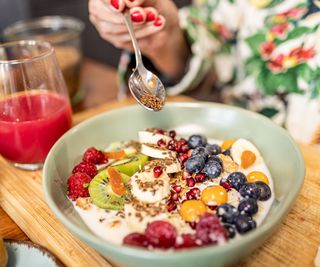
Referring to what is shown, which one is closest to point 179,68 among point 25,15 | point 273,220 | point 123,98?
point 123,98

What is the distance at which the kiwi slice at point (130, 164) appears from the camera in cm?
91

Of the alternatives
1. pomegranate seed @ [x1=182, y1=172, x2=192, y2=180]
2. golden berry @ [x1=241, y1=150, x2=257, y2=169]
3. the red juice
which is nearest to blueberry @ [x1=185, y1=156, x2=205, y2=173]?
pomegranate seed @ [x1=182, y1=172, x2=192, y2=180]

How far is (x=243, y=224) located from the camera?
0.71 meters

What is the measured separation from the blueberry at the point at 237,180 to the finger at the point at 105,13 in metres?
0.52

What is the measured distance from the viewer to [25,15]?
236cm

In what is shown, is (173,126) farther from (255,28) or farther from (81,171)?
(255,28)

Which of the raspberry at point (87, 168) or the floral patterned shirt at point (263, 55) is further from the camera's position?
the floral patterned shirt at point (263, 55)

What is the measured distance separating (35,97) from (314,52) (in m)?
0.81

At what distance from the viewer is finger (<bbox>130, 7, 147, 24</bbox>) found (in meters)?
1.03

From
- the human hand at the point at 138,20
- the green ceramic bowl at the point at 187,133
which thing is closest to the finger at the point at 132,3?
A: the human hand at the point at 138,20

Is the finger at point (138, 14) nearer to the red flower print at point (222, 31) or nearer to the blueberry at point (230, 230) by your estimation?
the red flower print at point (222, 31)

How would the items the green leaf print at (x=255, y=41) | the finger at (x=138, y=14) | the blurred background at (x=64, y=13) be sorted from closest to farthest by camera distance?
the finger at (x=138, y=14), the green leaf print at (x=255, y=41), the blurred background at (x=64, y=13)

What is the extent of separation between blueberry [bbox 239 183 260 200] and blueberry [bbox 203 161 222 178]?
0.07m

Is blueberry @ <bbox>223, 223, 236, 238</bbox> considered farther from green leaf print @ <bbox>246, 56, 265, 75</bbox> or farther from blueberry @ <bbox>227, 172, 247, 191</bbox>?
green leaf print @ <bbox>246, 56, 265, 75</bbox>
